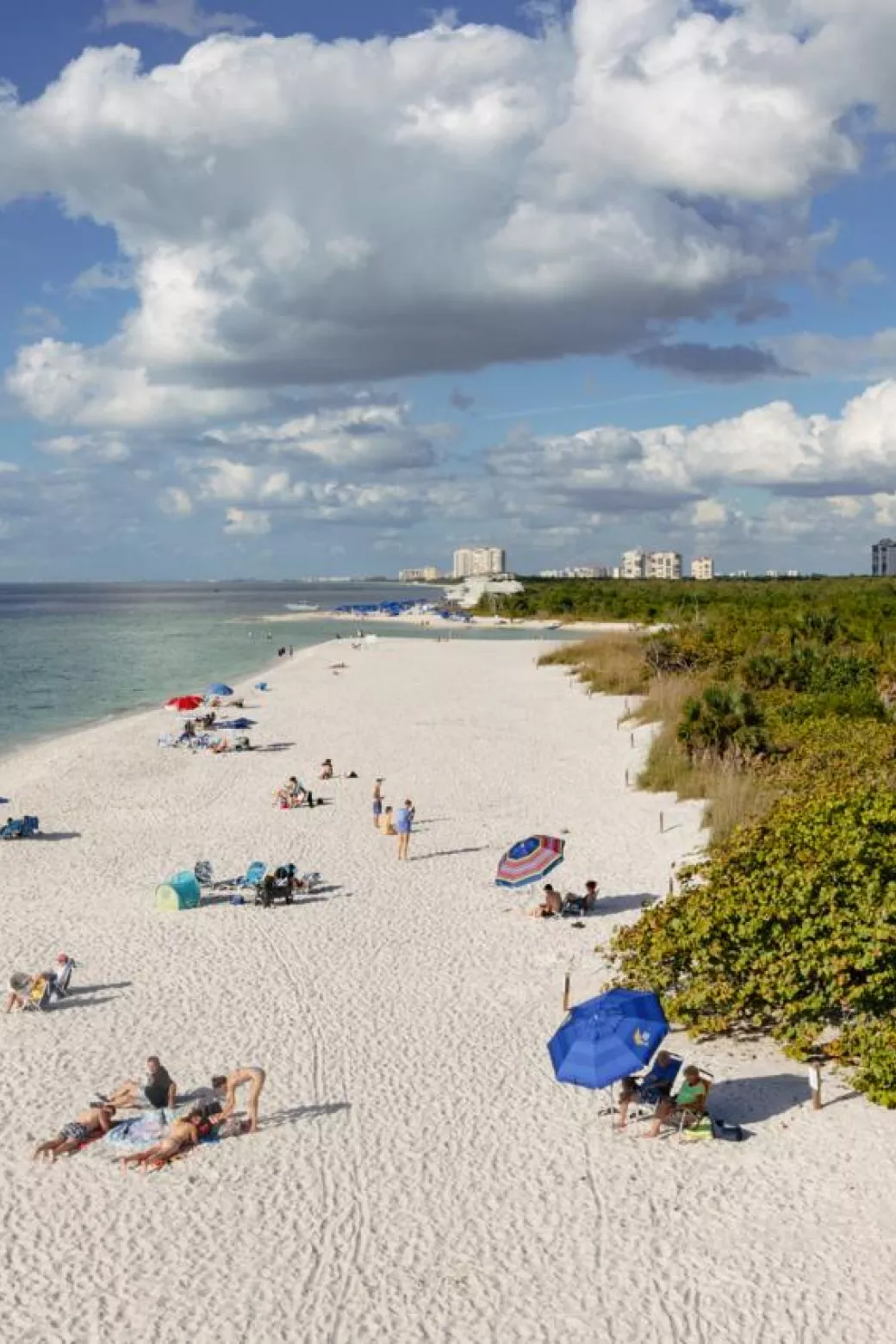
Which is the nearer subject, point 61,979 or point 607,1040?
point 607,1040

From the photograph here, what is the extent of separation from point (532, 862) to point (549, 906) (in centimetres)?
86

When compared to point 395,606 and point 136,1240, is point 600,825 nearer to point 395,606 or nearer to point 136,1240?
point 136,1240

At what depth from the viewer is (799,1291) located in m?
7.94

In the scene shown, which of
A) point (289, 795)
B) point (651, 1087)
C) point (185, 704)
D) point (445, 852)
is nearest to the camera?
point (651, 1087)

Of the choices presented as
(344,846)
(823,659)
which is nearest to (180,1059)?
(344,846)

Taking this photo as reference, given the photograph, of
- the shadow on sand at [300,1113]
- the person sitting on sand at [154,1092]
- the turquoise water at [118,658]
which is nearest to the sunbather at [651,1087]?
the shadow on sand at [300,1113]

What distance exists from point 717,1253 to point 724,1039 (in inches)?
149

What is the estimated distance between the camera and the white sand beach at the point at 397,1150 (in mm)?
7922

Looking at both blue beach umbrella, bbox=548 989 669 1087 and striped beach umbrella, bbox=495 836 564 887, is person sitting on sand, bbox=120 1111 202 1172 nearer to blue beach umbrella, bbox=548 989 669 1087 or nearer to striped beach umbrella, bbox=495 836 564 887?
blue beach umbrella, bbox=548 989 669 1087

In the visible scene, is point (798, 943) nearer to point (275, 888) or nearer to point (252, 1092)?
point (252, 1092)

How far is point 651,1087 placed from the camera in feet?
34.3

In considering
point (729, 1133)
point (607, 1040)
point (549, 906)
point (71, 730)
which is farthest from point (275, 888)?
point (71, 730)

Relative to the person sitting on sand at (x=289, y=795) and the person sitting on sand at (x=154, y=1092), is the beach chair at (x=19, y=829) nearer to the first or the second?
the person sitting on sand at (x=289, y=795)

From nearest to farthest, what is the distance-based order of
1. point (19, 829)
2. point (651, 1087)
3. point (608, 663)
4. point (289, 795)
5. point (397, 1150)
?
point (397, 1150) < point (651, 1087) < point (19, 829) < point (289, 795) < point (608, 663)
